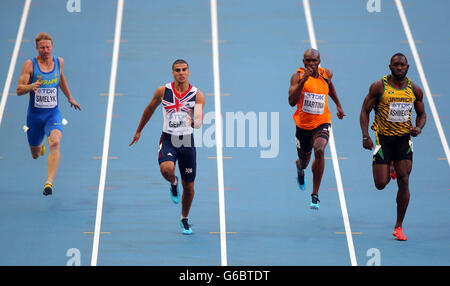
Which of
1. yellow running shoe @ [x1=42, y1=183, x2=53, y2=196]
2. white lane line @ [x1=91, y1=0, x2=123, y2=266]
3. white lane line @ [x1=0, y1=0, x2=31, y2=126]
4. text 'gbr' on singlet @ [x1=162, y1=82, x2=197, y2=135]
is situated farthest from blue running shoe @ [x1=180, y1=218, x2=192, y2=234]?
white lane line @ [x1=0, y1=0, x2=31, y2=126]

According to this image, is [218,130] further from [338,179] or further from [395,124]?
[395,124]

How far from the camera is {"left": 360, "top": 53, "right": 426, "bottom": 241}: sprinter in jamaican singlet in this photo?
1164cm

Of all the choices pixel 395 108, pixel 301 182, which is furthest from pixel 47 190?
pixel 395 108

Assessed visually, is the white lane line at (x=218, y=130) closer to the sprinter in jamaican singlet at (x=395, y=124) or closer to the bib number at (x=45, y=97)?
the sprinter in jamaican singlet at (x=395, y=124)

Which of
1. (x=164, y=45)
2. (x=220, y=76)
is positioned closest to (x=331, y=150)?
(x=220, y=76)

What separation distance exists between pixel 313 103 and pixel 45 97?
345cm

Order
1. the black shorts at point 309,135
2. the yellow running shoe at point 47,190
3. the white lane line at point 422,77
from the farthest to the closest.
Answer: the white lane line at point 422,77 < the yellow running shoe at point 47,190 < the black shorts at point 309,135

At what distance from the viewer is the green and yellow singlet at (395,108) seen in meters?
11.6

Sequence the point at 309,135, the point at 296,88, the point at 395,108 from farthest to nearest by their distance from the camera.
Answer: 1. the point at 309,135
2. the point at 296,88
3. the point at 395,108

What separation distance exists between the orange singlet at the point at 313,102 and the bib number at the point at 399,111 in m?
0.95

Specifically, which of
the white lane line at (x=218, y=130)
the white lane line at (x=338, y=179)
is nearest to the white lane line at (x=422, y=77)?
the white lane line at (x=338, y=179)

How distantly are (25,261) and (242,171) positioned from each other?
3691mm

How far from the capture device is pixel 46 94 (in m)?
12.8

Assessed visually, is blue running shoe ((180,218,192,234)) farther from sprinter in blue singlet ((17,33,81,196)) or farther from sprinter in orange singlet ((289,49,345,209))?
sprinter in blue singlet ((17,33,81,196))
